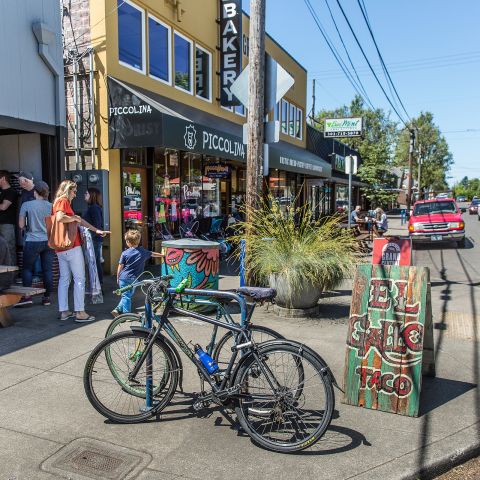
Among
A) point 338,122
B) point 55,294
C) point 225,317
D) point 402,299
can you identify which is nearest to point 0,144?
point 55,294

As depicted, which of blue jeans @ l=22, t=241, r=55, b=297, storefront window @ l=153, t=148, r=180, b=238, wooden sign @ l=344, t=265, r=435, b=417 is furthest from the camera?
storefront window @ l=153, t=148, r=180, b=238

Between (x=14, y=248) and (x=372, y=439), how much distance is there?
6469mm

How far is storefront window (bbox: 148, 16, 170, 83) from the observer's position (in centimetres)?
1062

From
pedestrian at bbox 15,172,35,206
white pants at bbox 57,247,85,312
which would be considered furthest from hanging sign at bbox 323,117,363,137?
white pants at bbox 57,247,85,312

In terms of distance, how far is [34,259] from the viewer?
6871 mm

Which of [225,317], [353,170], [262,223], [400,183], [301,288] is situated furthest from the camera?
[400,183]

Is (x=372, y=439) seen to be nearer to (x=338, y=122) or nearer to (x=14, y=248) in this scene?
(x=14, y=248)

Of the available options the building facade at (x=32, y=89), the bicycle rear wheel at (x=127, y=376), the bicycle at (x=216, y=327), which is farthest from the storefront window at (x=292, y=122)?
the bicycle rear wheel at (x=127, y=376)

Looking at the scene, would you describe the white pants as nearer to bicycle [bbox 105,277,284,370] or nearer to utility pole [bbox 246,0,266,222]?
bicycle [bbox 105,277,284,370]

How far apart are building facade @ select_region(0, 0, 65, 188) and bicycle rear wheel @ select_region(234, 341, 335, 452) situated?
6.05 metres

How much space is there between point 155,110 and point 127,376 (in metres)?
5.88

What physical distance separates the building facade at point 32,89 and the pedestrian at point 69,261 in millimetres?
2310

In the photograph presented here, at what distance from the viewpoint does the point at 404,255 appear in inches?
264

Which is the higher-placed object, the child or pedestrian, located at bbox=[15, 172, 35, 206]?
pedestrian, located at bbox=[15, 172, 35, 206]
